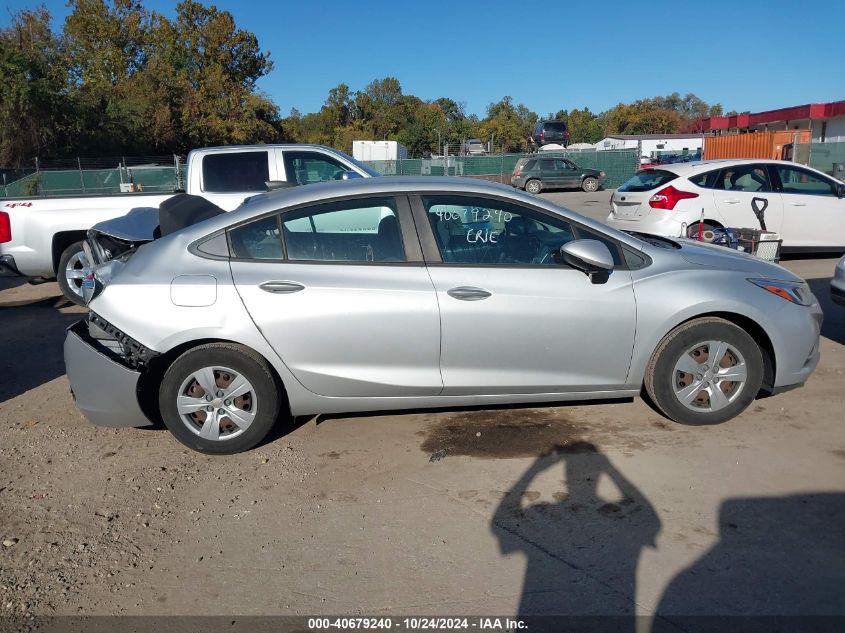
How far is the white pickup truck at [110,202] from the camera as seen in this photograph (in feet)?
28.7

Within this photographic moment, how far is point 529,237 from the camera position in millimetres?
4652

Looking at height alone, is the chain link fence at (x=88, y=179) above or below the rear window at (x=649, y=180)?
below

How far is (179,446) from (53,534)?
42.1 inches

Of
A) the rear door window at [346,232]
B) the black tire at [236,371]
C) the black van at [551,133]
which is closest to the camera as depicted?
the black tire at [236,371]

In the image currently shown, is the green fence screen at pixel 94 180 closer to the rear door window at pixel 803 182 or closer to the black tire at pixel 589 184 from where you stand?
the black tire at pixel 589 184

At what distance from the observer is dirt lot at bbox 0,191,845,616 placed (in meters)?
3.15

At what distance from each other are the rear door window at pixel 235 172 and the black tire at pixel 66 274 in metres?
1.70

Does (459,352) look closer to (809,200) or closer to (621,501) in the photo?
(621,501)

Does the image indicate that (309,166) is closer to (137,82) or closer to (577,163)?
(577,163)

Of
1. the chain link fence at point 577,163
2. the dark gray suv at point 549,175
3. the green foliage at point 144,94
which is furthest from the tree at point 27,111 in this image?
the dark gray suv at point 549,175

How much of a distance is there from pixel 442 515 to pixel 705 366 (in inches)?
79.8

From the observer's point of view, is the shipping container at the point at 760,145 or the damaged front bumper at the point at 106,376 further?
the shipping container at the point at 760,145

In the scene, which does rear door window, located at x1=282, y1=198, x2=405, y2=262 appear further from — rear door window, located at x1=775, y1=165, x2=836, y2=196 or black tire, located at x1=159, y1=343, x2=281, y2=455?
rear door window, located at x1=775, y1=165, x2=836, y2=196

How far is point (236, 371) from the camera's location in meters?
4.34
